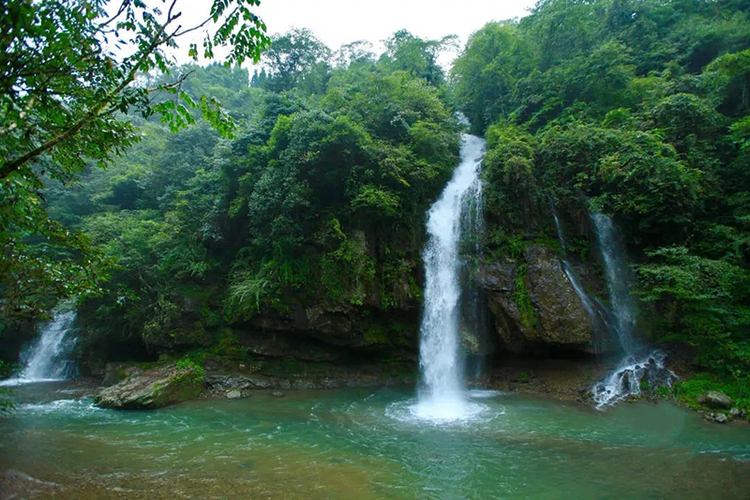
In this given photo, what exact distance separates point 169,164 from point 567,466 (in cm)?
2284

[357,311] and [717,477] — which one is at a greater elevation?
[357,311]

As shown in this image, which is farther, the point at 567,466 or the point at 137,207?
the point at 137,207

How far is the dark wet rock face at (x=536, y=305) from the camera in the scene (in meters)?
12.0

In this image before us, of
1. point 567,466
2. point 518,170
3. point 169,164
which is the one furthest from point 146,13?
point 169,164

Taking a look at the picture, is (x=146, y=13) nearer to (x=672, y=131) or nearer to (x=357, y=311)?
(x=357, y=311)

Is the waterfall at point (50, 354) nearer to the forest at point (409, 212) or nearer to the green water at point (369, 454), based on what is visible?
the forest at point (409, 212)

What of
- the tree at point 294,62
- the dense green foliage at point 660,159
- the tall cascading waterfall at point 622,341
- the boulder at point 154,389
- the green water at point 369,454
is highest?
the tree at point 294,62

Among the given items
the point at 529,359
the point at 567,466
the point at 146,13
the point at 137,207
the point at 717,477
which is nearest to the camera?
Answer: the point at 146,13

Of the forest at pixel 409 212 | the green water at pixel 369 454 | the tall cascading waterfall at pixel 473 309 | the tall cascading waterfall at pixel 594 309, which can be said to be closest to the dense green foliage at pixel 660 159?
the forest at pixel 409 212

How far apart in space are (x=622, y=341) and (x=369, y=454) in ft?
31.5

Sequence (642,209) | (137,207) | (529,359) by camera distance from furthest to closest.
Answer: (137,207)
(529,359)
(642,209)

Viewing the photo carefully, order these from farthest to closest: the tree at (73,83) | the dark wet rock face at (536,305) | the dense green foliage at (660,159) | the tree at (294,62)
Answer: the tree at (294,62) < the dark wet rock face at (536,305) < the dense green foliage at (660,159) < the tree at (73,83)

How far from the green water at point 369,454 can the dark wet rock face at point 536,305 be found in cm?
217

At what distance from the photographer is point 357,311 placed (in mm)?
14000
